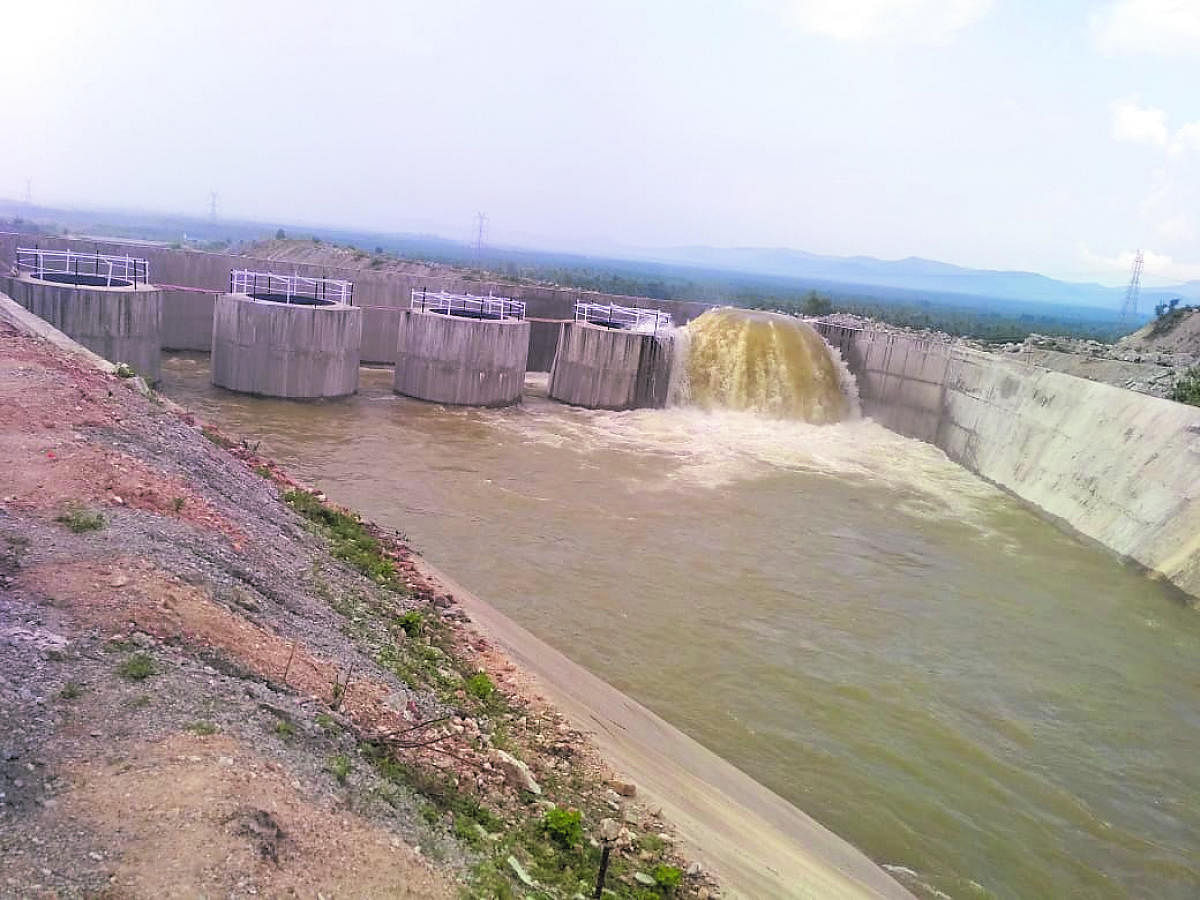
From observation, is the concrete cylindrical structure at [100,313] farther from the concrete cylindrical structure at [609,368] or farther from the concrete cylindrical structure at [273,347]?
the concrete cylindrical structure at [609,368]

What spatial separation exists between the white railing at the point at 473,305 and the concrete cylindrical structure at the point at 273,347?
388 centimetres

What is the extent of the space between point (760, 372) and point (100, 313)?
18.4 m

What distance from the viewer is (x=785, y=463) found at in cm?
2292

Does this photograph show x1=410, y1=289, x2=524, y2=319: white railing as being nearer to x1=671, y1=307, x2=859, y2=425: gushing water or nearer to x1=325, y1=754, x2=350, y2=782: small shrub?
x1=671, y1=307, x2=859, y2=425: gushing water

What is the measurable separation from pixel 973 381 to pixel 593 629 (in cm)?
1856

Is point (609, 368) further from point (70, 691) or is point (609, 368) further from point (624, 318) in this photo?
point (70, 691)

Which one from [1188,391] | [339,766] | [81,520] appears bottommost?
[339,766]

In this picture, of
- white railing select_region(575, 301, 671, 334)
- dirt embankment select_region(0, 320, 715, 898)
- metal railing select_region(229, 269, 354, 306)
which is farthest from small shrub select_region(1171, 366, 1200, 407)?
metal railing select_region(229, 269, 354, 306)

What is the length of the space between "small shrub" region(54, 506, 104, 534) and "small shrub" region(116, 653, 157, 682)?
188 cm

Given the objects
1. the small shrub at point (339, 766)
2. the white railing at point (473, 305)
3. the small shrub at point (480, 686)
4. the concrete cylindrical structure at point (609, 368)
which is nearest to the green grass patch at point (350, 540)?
the small shrub at point (480, 686)

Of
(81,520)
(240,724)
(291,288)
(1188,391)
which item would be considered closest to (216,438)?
(81,520)

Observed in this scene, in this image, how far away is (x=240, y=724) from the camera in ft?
14.7

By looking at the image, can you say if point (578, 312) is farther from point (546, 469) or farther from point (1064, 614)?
point (1064, 614)

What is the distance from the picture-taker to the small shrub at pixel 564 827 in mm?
4938
